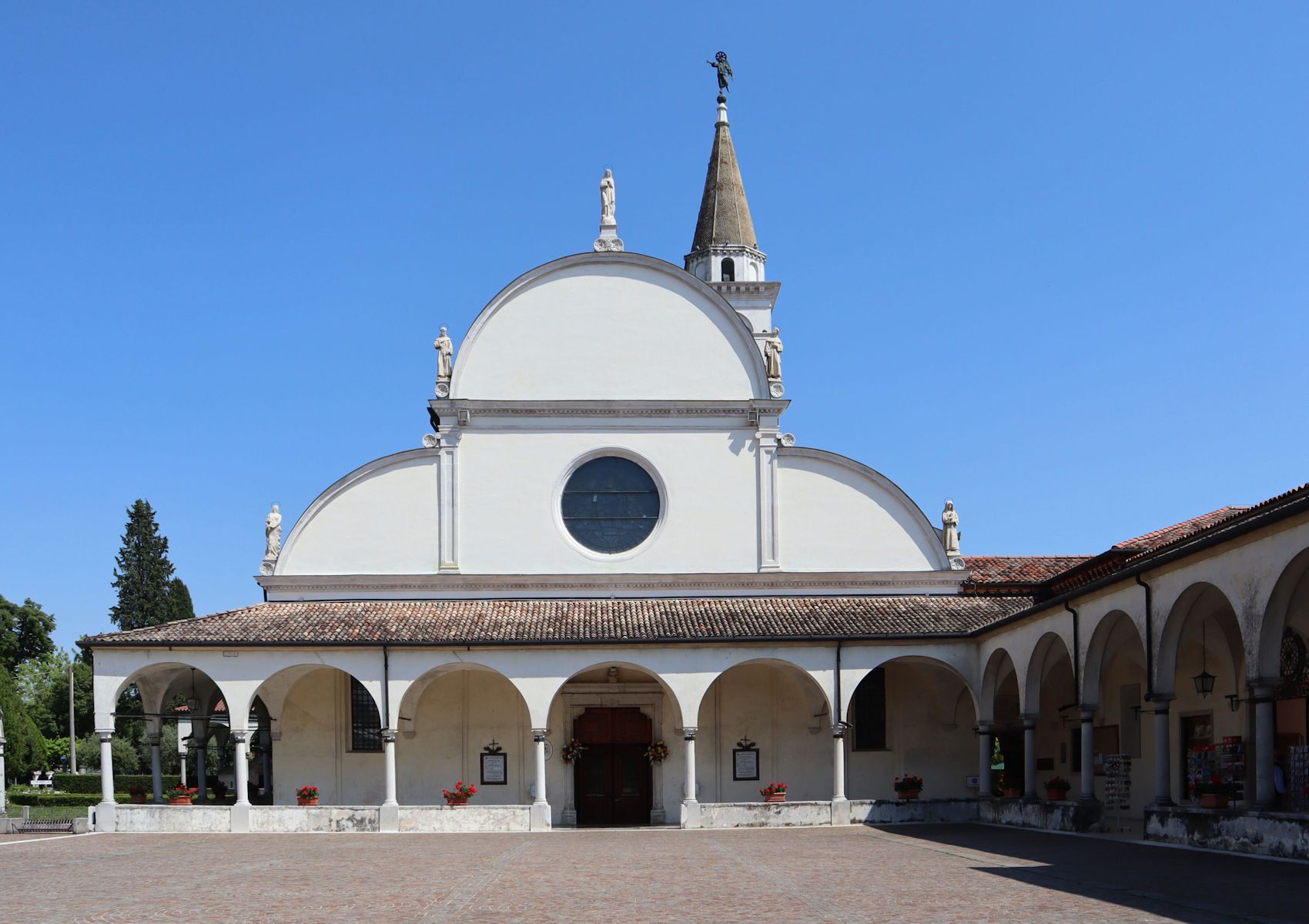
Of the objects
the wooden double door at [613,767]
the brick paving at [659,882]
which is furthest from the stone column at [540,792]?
the brick paving at [659,882]

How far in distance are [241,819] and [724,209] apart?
23.4 meters

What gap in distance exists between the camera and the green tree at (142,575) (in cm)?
6588

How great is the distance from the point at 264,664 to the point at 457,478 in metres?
5.77

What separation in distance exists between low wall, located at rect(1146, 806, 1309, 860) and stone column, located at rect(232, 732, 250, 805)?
16.4 m

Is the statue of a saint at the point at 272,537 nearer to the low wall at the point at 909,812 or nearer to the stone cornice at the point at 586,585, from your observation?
the stone cornice at the point at 586,585

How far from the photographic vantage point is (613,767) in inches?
1235

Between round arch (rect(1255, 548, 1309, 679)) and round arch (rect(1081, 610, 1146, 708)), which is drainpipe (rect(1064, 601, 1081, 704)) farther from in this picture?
round arch (rect(1255, 548, 1309, 679))

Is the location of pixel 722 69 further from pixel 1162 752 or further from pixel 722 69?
pixel 1162 752

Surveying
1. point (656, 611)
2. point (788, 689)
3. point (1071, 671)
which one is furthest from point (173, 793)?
point (1071, 671)

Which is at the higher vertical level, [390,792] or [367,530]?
[367,530]

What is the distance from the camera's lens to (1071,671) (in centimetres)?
2958

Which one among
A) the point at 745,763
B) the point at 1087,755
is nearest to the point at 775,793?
the point at 745,763

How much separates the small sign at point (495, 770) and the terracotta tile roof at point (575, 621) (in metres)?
3.11

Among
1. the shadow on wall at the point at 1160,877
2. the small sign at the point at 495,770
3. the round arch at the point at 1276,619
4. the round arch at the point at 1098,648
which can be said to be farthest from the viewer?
the small sign at the point at 495,770
